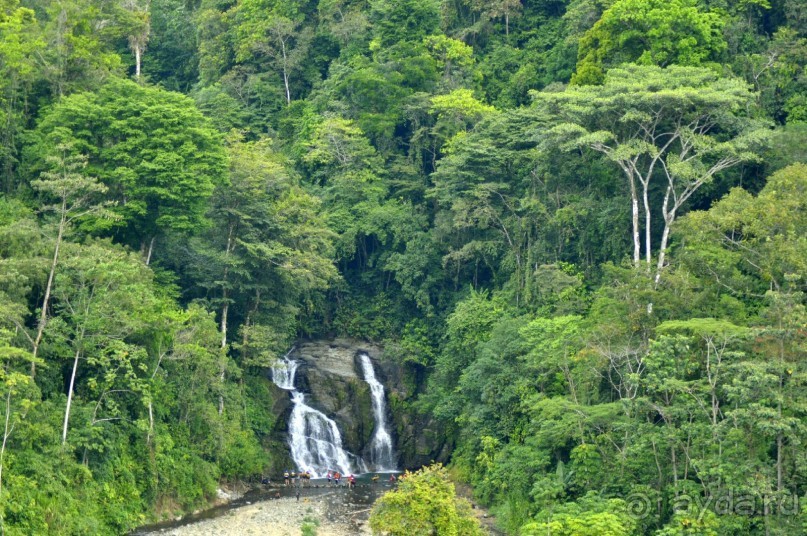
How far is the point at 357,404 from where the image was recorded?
58.7 m

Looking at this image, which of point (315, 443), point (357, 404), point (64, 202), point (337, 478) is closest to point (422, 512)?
point (64, 202)

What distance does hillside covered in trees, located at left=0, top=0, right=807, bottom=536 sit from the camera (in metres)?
39.9

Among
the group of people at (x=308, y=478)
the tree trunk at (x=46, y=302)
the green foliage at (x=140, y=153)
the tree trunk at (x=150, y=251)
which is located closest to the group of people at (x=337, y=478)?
the group of people at (x=308, y=478)

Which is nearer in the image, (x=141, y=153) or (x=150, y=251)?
(x=141, y=153)

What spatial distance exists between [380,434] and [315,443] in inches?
117

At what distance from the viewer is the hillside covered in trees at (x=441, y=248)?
39875 millimetres

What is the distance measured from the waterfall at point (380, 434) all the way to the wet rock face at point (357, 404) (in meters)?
0.24

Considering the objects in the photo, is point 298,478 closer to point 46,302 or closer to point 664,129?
point 46,302

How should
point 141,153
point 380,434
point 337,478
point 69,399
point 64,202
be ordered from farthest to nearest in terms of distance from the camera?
point 380,434 → point 337,478 → point 141,153 → point 64,202 → point 69,399

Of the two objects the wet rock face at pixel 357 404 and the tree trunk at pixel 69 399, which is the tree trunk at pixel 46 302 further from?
the wet rock face at pixel 357 404

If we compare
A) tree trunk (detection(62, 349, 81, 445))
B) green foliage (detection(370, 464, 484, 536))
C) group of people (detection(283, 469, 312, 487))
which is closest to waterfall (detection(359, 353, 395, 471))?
group of people (detection(283, 469, 312, 487))

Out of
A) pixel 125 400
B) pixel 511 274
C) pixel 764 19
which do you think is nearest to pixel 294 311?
pixel 511 274

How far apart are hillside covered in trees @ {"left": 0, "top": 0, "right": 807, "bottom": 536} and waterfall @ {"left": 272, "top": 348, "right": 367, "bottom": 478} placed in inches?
74.6

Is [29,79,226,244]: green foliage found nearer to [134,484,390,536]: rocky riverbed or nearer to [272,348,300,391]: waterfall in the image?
[272,348,300,391]: waterfall
